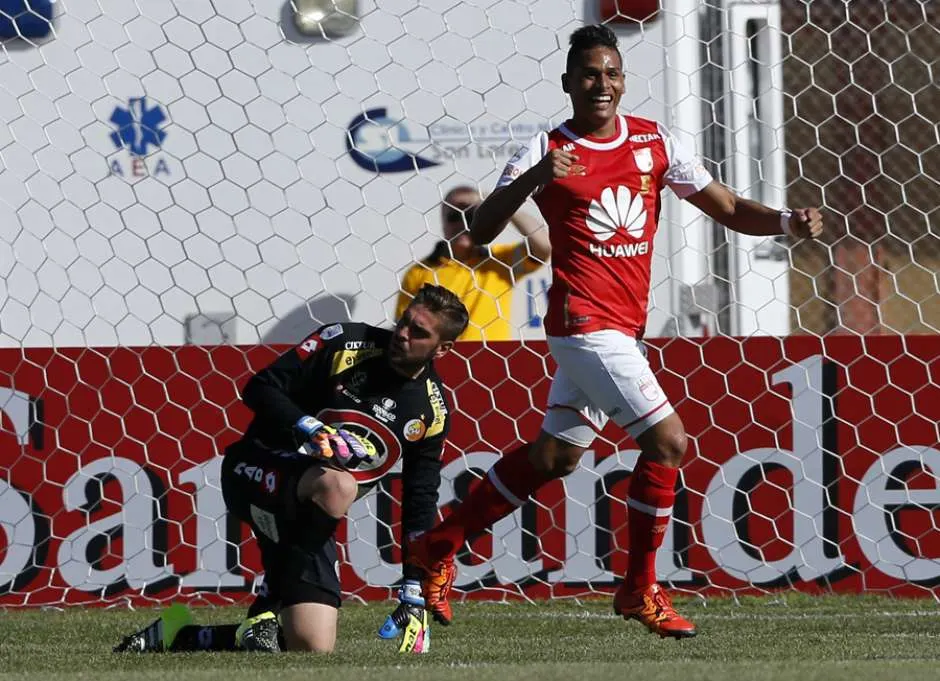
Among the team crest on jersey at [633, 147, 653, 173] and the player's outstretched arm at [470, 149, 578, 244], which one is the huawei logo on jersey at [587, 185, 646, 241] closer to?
the team crest on jersey at [633, 147, 653, 173]

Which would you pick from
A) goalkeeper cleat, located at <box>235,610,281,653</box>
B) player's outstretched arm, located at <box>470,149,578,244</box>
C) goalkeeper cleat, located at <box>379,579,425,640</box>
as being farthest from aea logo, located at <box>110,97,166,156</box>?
goalkeeper cleat, located at <box>379,579,425,640</box>

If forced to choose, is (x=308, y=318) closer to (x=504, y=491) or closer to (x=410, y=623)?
(x=504, y=491)

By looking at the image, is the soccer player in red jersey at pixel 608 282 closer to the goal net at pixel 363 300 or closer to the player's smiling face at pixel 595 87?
the player's smiling face at pixel 595 87

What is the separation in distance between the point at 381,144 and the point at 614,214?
2289 millimetres

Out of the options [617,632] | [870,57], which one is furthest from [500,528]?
[870,57]

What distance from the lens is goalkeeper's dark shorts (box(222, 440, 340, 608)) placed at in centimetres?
510

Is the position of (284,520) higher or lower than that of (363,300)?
lower

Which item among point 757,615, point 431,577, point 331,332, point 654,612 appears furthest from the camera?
point 757,615

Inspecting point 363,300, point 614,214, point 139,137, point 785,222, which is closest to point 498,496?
point 614,214

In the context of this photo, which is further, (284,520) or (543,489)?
(543,489)

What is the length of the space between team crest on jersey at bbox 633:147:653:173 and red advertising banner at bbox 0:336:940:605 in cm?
164

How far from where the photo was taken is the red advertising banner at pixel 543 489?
6.76 metres

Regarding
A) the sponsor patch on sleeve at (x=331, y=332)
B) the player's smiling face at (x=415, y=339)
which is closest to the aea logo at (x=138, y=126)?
the sponsor patch on sleeve at (x=331, y=332)

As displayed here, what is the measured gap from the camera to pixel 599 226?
5.20 m
